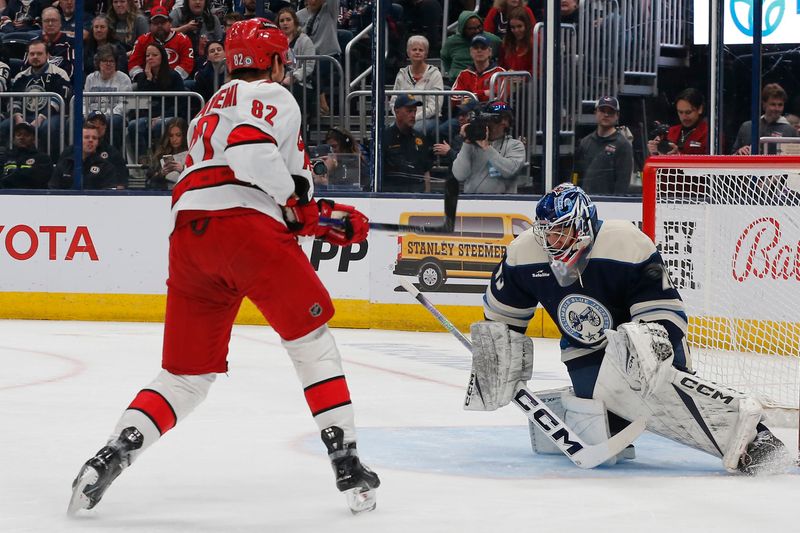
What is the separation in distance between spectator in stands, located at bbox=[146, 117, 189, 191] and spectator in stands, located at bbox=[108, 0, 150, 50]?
100cm

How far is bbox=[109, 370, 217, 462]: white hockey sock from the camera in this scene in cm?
323

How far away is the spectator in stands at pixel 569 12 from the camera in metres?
7.89

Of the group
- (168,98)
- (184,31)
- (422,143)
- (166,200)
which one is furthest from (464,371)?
(184,31)

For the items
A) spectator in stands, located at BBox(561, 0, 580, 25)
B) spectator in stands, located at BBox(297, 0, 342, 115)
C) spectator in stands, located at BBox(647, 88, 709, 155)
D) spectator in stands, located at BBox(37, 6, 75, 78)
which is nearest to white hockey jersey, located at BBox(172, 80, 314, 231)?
spectator in stands, located at BBox(647, 88, 709, 155)

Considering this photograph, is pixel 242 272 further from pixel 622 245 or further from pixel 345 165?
pixel 345 165

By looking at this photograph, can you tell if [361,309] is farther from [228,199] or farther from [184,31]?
[228,199]

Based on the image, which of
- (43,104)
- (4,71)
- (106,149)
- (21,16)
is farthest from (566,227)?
(21,16)

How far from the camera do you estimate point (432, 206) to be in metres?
7.95

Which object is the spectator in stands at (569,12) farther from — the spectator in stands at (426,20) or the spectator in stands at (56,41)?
the spectator in stands at (56,41)

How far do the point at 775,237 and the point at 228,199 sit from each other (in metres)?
2.81

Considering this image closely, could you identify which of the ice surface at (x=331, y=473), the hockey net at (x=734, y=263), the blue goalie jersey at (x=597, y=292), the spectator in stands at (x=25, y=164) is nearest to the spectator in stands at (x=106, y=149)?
the spectator in stands at (x=25, y=164)

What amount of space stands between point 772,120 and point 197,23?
4.09 m

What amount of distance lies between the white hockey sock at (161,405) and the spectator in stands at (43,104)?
18.8 ft

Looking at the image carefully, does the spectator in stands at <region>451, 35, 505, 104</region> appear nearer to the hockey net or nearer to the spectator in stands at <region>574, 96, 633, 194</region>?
the spectator in stands at <region>574, 96, 633, 194</region>
